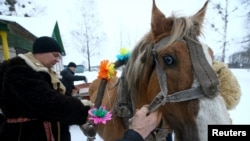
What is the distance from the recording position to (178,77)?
1.58 meters

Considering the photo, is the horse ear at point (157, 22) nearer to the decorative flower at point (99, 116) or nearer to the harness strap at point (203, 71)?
the harness strap at point (203, 71)

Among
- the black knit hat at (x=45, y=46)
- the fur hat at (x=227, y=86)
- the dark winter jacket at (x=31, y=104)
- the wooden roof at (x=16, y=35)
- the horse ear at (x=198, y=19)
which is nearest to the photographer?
the dark winter jacket at (x=31, y=104)

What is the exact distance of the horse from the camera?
1438 millimetres

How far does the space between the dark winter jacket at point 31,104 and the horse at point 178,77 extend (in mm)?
562

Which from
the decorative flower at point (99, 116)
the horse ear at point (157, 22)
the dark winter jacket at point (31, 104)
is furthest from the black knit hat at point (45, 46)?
the horse ear at point (157, 22)

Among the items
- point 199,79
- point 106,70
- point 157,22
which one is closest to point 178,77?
point 199,79

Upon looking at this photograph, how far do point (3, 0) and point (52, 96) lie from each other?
73.2ft

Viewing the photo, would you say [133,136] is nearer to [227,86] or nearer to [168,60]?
[168,60]

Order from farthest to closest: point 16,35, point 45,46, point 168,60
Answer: point 16,35
point 45,46
point 168,60

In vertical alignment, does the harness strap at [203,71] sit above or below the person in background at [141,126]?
above

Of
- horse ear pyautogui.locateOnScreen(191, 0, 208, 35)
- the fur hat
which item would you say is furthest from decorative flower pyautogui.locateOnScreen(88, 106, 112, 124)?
the fur hat

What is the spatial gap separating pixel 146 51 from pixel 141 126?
0.70 meters

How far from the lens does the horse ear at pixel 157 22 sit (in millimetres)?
1880

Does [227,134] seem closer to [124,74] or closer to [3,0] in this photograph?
[124,74]
